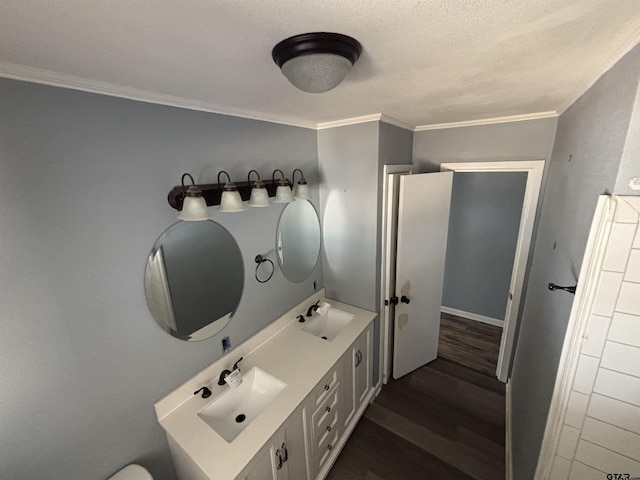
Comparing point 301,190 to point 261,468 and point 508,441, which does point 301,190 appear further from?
point 508,441

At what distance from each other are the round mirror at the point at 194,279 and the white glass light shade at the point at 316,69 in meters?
0.93

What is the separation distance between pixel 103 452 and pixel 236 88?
1.67 metres

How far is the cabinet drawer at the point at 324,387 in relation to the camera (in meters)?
1.51

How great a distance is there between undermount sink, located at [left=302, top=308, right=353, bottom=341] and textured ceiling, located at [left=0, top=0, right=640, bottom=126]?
1644 millimetres

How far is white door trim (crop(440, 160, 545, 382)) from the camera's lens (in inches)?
78.6

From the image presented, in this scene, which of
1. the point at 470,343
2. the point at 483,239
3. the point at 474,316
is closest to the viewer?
the point at 470,343

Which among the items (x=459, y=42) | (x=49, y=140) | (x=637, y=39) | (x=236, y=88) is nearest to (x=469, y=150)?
(x=637, y=39)

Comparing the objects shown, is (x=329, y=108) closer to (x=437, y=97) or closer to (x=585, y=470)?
(x=437, y=97)

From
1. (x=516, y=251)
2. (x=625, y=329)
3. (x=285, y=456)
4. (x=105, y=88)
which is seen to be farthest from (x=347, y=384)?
(x=105, y=88)

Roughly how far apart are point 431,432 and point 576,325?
162 centimetres

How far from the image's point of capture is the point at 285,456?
1.33 meters

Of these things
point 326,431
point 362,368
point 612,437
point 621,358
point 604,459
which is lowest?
point 326,431

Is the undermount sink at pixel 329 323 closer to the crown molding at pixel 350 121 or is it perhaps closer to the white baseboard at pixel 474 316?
the crown molding at pixel 350 121

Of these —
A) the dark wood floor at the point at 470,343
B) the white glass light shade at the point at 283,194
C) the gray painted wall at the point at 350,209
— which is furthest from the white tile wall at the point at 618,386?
the dark wood floor at the point at 470,343
